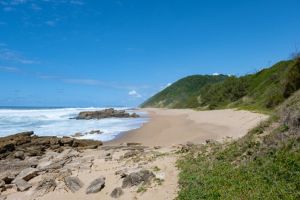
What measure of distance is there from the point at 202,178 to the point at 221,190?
4.28 ft

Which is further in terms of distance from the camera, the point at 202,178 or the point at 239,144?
the point at 239,144

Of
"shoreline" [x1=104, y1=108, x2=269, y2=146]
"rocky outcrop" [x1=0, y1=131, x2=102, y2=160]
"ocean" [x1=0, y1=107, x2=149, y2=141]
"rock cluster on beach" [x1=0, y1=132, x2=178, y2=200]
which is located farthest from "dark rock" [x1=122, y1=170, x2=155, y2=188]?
"ocean" [x1=0, y1=107, x2=149, y2=141]

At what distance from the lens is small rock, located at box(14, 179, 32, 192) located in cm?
1592

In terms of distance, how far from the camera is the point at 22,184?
16.3 metres

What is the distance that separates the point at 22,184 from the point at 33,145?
11.3 metres

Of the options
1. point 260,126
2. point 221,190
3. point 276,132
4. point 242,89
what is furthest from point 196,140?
point 242,89

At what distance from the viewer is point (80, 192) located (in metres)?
14.8

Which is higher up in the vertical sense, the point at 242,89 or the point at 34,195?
the point at 242,89

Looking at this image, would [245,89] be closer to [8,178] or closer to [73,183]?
[8,178]

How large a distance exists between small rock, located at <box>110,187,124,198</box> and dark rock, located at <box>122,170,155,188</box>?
392 millimetres

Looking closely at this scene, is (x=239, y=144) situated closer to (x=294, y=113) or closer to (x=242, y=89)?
(x=294, y=113)

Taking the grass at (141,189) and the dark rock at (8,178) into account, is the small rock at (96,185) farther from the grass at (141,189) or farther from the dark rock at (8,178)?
the dark rock at (8,178)

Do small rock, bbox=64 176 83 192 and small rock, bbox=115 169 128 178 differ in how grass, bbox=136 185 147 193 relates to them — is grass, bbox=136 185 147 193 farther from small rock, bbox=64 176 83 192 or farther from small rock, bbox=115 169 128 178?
small rock, bbox=64 176 83 192

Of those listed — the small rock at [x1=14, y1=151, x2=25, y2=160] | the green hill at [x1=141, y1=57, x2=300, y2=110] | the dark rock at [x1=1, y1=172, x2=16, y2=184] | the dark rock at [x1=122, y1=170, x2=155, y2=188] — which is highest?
the green hill at [x1=141, y1=57, x2=300, y2=110]
